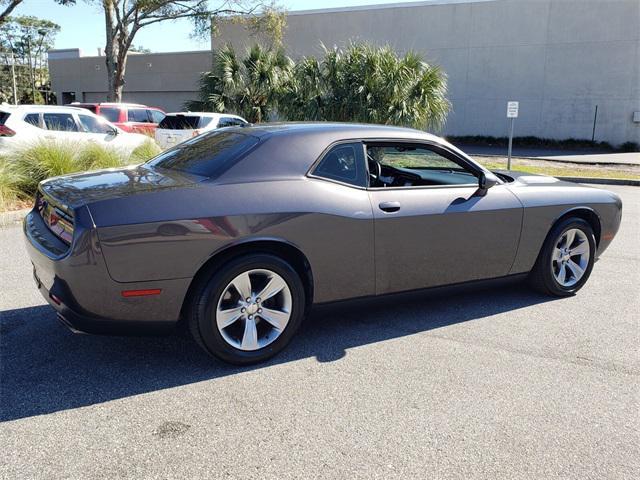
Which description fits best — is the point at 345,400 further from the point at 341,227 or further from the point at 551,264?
the point at 551,264

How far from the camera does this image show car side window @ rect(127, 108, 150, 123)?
17656 mm

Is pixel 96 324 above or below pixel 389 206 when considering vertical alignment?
below

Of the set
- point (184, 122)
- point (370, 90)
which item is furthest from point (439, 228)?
point (370, 90)

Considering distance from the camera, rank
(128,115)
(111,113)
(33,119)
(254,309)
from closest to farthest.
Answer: (254,309) → (33,119) → (111,113) → (128,115)

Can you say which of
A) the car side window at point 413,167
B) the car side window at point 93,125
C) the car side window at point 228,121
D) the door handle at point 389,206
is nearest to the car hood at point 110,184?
the door handle at point 389,206

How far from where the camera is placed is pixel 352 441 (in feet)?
9.23

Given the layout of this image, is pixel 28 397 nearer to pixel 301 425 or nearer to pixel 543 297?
pixel 301 425

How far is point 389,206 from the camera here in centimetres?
399

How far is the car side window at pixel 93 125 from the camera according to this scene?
12133mm

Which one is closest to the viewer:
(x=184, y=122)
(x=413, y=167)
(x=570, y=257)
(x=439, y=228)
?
(x=439, y=228)

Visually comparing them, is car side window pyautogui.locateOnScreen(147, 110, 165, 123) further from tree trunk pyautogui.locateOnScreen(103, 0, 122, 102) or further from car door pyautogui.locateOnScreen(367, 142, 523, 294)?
car door pyautogui.locateOnScreen(367, 142, 523, 294)

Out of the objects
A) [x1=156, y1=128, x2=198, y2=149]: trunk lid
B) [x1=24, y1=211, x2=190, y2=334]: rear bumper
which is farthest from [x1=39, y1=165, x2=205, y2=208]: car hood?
[x1=156, y1=128, x2=198, y2=149]: trunk lid

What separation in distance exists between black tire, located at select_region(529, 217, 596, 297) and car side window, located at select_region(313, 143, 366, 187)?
1.95m

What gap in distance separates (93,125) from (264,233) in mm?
10209
